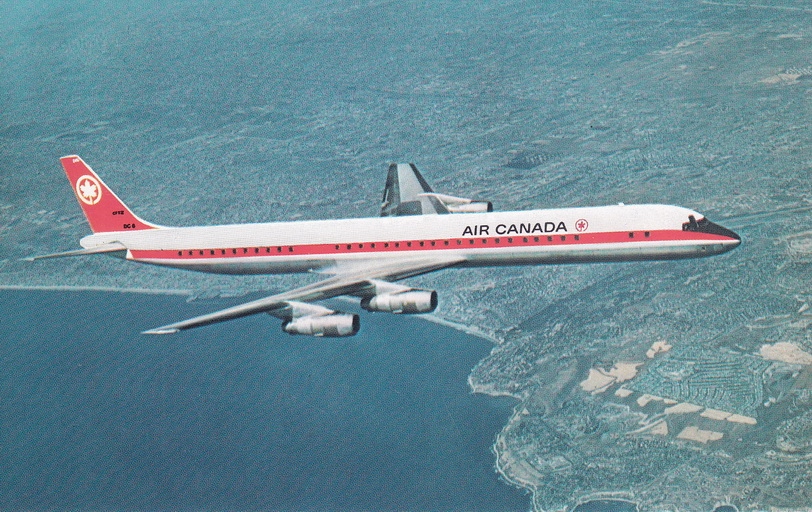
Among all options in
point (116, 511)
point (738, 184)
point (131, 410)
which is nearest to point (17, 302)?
point (131, 410)

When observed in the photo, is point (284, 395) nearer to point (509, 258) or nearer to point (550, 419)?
point (550, 419)

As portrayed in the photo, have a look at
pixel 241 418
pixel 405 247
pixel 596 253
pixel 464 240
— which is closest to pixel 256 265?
pixel 405 247

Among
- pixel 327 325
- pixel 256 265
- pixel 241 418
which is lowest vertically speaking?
pixel 241 418

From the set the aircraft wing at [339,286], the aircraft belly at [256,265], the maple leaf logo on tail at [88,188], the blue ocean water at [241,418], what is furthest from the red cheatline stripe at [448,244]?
the blue ocean water at [241,418]

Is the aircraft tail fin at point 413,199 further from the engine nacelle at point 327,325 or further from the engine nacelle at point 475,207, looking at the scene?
the engine nacelle at point 327,325

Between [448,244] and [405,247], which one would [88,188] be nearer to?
[405,247]

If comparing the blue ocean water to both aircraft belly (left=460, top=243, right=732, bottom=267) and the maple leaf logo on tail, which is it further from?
the maple leaf logo on tail

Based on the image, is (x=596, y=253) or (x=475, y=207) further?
(x=475, y=207)
